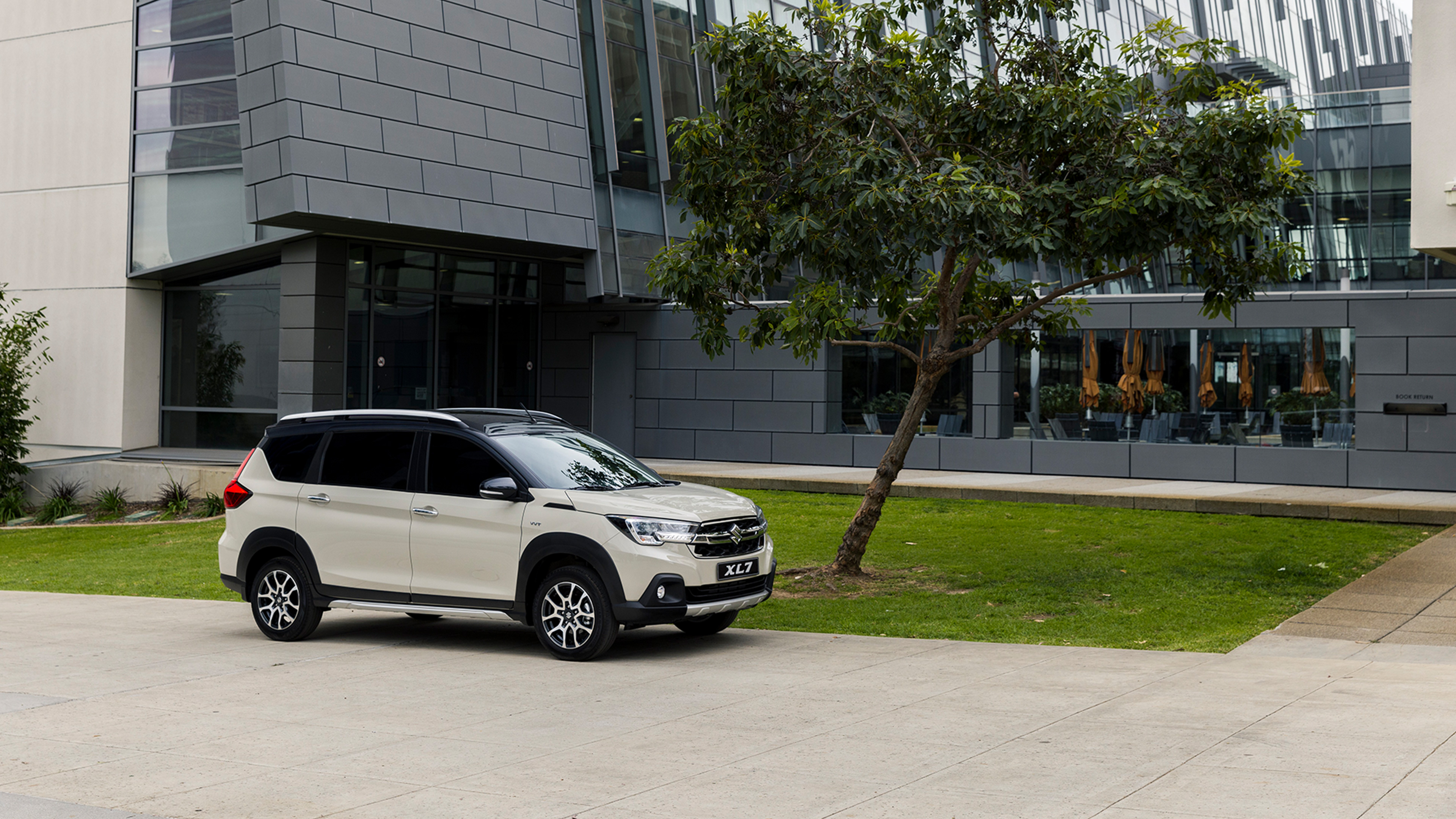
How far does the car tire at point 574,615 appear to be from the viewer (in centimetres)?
925

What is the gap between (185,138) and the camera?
22609 mm

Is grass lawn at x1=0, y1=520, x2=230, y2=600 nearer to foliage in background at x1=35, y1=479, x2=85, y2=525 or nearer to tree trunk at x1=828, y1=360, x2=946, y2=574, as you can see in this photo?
foliage in background at x1=35, y1=479, x2=85, y2=525

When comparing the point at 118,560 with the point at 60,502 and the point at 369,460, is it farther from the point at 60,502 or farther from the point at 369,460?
the point at 369,460

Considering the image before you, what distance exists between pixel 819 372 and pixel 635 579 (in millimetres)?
16458

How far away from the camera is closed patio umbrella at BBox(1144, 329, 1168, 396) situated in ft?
74.1

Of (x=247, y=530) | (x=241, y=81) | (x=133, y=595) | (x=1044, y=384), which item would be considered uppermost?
(x=241, y=81)

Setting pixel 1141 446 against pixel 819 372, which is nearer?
pixel 1141 446

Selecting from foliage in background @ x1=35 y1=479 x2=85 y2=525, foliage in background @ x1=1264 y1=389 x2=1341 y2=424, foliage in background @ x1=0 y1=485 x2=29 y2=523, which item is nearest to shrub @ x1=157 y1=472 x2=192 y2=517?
foliage in background @ x1=35 y1=479 x2=85 y2=525

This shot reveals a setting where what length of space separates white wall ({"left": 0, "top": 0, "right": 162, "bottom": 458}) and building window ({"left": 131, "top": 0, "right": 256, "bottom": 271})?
0.36 meters

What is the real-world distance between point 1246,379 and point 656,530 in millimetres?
15524

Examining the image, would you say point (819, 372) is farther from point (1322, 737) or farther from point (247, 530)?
point (1322, 737)

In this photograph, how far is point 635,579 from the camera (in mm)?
9117

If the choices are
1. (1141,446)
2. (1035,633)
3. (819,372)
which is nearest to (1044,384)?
(1141,446)

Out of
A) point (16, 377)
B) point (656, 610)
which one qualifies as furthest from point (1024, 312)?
point (16, 377)
